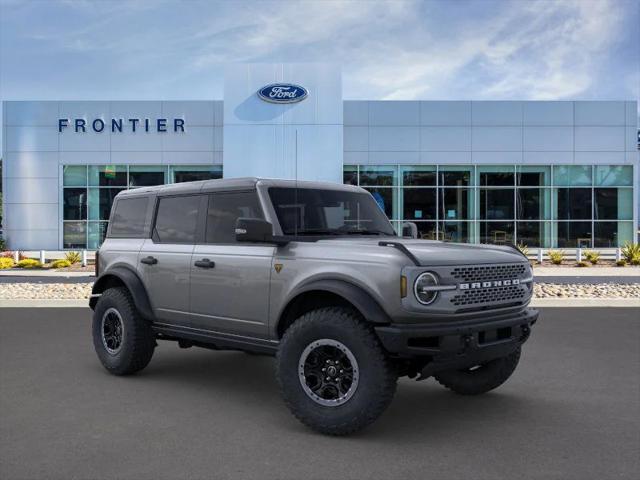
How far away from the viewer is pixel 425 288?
15.1 feet

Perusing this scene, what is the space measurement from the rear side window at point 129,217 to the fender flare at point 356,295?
2744 mm

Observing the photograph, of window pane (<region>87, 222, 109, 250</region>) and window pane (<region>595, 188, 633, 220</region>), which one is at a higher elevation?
window pane (<region>595, 188, 633, 220</region>)

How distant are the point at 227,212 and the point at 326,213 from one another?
938 mm

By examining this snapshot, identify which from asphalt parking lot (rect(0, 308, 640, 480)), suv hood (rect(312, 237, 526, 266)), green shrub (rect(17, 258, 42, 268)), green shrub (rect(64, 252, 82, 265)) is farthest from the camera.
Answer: green shrub (rect(64, 252, 82, 265))

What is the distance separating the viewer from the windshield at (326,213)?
19.1 feet

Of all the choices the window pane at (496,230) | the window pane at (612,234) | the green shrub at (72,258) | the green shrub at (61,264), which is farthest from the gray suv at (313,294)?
the window pane at (612,234)

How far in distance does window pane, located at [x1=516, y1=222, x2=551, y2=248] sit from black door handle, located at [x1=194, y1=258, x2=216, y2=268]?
26639mm

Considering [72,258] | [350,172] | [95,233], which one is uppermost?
[350,172]

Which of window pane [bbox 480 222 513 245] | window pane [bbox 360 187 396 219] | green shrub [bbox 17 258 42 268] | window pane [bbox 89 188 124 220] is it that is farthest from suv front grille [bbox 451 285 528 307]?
window pane [bbox 89 188 124 220]

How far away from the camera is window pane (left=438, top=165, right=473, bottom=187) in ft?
100

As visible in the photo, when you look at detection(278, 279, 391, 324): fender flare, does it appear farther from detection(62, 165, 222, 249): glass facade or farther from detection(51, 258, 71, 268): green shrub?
detection(62, 165, 222, 249): glass facade

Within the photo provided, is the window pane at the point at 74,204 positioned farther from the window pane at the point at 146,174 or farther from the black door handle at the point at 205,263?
the black door handle at the point at 205,263

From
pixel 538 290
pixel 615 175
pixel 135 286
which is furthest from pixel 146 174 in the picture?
pixel 135 286

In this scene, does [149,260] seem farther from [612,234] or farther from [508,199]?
[612,234]
